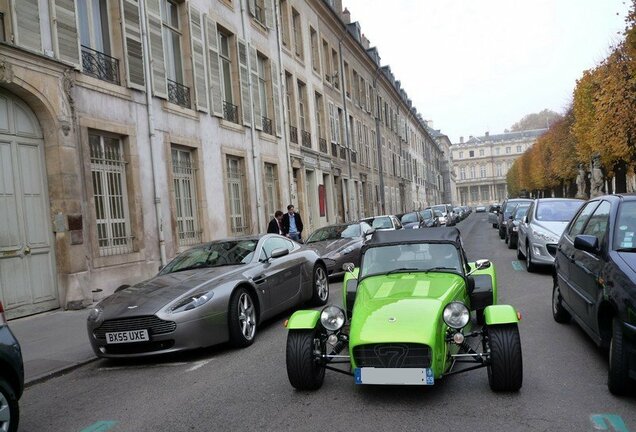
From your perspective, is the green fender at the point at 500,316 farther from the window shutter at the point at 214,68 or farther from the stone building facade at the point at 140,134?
the window shutter at the point at 214,68

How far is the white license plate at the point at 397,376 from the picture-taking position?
387 centimetres

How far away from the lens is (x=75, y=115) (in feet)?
35.0

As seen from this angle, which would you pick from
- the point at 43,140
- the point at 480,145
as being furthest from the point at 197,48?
the point at 480,145

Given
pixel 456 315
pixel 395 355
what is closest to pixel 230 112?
pixel 456 315

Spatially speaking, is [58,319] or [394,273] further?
[58,319]

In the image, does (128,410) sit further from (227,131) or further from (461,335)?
(227,131)

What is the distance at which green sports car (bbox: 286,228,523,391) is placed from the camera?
3953 mm

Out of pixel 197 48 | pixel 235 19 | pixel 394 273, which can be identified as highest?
pixel 235 19

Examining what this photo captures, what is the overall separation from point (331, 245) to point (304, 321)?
25.9ft

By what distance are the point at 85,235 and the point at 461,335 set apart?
869cm

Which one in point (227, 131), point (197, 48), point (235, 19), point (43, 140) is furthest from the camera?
point (235, 19)

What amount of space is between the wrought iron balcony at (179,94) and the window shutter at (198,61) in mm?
249

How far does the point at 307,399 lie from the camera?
4367 millimetres

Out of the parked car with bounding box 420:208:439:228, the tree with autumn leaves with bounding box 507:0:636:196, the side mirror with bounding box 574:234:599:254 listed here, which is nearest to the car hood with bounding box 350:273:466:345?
the side mirror with bounding box 574:234:599:254
